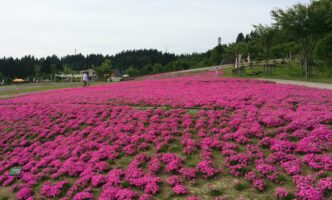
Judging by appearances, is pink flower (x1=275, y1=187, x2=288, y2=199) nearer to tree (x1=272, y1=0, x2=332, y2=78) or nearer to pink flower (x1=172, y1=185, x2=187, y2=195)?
pink flower (x1=172, y1=185, x2=187, y2=195)

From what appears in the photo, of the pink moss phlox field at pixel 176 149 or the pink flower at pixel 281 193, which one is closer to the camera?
the pink flower at pixel 281 193

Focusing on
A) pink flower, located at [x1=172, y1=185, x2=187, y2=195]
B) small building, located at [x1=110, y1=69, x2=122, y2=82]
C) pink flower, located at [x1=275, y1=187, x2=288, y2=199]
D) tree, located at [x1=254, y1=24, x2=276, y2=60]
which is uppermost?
tree, located at [x1=254, y1=24, x2=276, y2=60]

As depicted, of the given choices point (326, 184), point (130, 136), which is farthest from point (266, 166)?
point (130, 136)

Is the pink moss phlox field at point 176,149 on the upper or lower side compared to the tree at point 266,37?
lower

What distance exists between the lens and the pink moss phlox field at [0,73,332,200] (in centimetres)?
743

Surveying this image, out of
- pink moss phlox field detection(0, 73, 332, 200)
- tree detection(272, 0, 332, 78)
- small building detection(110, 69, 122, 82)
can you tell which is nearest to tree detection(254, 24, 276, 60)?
tree detection(272, 0, 332, 78)

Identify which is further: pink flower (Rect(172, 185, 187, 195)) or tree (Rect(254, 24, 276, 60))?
tree (Rect(254, 24, 276, 60))

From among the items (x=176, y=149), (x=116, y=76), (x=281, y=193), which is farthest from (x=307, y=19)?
(x=116, y=76)

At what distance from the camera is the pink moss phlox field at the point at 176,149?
7434 millimetres

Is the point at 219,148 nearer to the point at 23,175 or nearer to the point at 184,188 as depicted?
the point at 184,188

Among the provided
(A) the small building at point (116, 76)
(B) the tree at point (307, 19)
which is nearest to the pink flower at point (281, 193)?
(B) the tree at point (307, 19)

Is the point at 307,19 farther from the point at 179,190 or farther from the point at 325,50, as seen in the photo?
the point at 179,190

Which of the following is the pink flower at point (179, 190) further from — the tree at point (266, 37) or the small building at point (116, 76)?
the small building at point (116, 76)

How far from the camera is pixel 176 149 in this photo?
9922 millimetres
